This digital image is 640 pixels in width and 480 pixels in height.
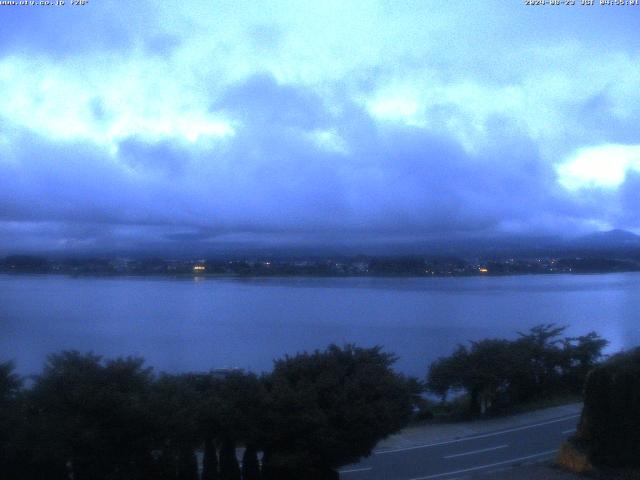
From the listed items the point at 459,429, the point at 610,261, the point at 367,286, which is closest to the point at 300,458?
the point at 459,429

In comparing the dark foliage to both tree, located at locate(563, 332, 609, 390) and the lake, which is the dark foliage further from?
tree, located at locate(563, 332, 609, 390)

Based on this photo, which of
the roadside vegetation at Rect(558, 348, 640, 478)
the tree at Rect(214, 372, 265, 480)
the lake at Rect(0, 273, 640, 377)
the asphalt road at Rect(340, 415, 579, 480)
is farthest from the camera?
the lake at Rect(0, 273, 640, 377)

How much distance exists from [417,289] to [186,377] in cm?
4017

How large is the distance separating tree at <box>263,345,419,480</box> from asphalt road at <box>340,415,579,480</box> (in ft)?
6.61

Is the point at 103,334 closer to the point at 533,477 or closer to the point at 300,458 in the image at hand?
the point at 300,458

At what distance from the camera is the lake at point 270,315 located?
27.7 meters

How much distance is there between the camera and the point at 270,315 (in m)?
40.0

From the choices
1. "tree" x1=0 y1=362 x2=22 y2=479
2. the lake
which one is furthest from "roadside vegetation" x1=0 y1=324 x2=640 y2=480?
the lake

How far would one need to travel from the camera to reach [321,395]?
14016mm

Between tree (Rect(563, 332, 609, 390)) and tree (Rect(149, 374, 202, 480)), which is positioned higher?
tree (Rect(149, 374, 202, 480))

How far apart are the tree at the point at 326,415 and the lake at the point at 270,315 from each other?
29.9 feet

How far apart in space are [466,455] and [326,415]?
543 centimetres

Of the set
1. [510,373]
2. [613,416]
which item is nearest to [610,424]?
[613,416]

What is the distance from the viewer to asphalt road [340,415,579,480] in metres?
15.7
